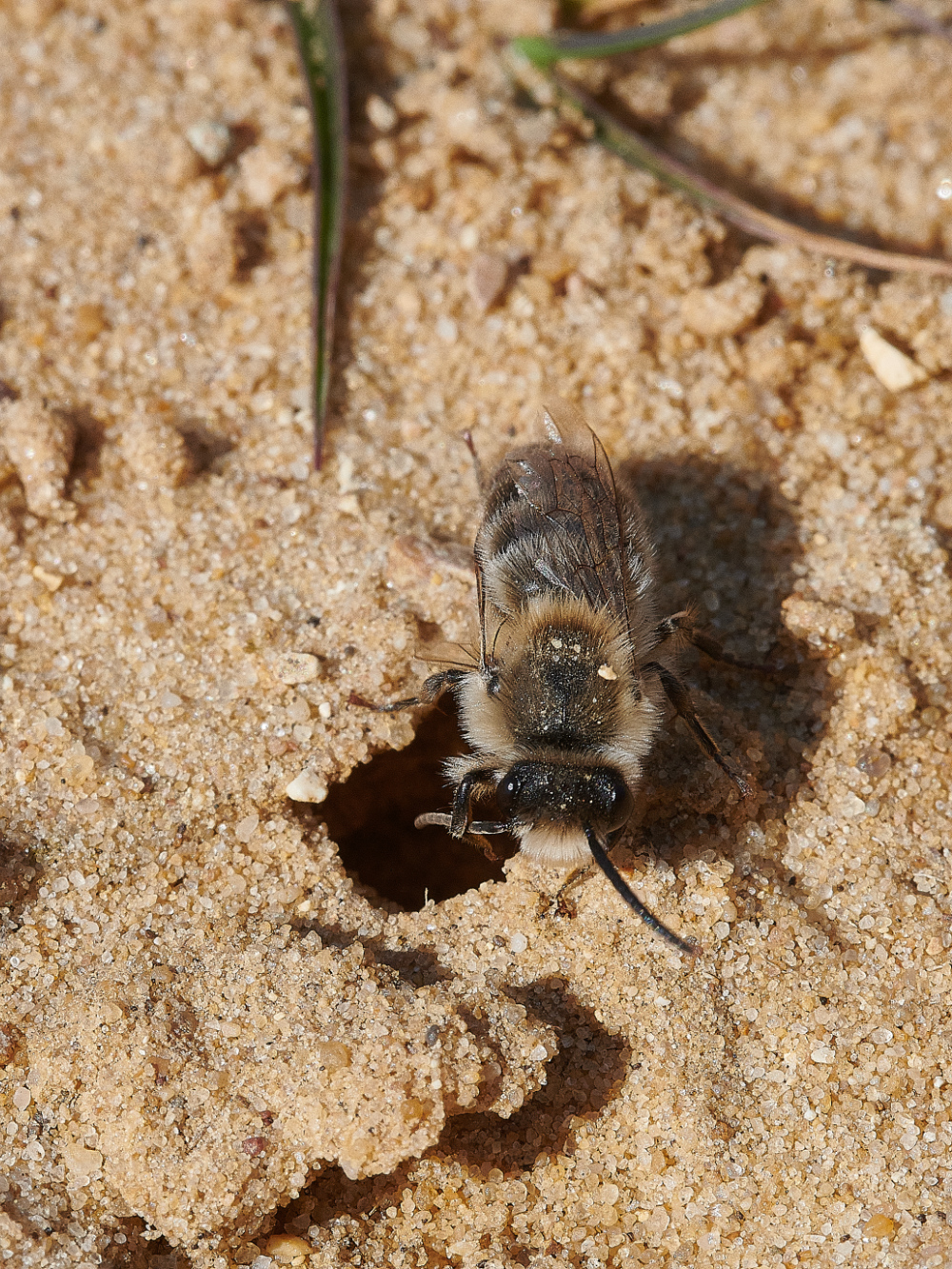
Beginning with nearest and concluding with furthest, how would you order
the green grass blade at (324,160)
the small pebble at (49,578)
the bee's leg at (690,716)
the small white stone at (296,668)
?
the bee's leg at (690,716) → the small white stone at (296,668) → the small pebble at (49,578) → the green grass blade at (324,160)

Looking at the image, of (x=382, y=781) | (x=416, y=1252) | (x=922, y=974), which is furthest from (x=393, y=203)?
(x=416, y=1252)

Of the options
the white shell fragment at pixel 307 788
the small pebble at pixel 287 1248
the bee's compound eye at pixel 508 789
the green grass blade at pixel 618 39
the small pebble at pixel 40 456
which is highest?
the green grass blade at pixel 618 39

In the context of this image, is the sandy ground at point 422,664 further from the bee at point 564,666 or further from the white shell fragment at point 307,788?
the bee at point 564,666

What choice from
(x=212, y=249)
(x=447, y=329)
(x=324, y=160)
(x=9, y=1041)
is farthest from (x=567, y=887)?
(x=324, y=160)

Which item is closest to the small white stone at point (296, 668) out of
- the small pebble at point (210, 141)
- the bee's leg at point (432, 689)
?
the bee's leg at point (432, 689)

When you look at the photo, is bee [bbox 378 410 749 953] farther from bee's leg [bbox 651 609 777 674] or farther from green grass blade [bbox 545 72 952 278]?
green grass blade [bbox 545 72 952 278]

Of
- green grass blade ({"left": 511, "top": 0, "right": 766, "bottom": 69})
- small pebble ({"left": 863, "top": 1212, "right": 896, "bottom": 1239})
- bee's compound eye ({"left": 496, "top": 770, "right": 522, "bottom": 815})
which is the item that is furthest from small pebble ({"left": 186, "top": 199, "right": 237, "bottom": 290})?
small pebble ({"left": 863, "top": 1212, "right": 896, "bottom": 1239})

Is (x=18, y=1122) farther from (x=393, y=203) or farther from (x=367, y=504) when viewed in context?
(x=393, y=203)
